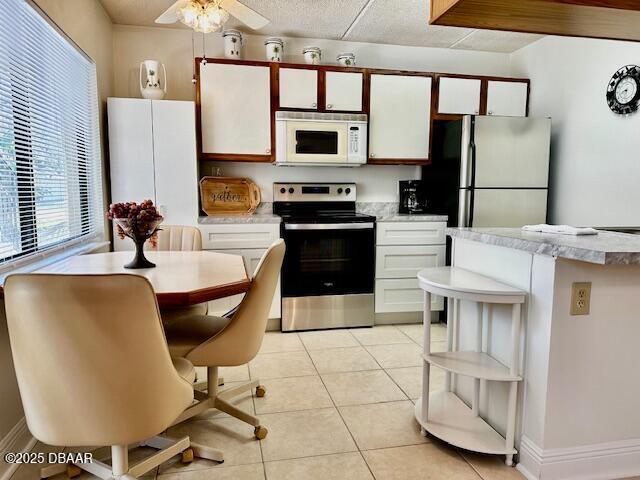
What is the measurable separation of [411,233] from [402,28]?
1.75 meters

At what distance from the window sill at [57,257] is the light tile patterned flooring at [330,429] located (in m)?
Answer: 0.78

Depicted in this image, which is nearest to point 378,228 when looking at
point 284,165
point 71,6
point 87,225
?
point 284,165

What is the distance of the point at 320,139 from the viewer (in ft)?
11.8

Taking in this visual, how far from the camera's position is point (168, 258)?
2.27 meters

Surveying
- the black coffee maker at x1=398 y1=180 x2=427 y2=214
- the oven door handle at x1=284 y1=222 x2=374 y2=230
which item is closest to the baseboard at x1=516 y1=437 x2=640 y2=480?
the oven door handle at x1=284 y1=222 x2=374 y2=230

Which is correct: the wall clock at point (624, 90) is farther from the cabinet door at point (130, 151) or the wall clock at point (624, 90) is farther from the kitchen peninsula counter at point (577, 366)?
the cabinet door at point (130, 151)

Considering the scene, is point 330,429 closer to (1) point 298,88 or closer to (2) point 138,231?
(2) point 138,231

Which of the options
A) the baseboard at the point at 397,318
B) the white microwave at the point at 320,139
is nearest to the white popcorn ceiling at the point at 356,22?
the white microwave at the point at 320,139

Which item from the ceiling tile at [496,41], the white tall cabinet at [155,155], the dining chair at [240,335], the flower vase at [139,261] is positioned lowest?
the dining chair at [240,335]

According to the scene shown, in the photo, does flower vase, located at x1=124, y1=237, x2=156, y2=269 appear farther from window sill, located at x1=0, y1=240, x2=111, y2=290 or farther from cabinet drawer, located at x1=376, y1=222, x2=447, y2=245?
cabinet drawer, located at x1=376, y1=222, x2=447, y2=245

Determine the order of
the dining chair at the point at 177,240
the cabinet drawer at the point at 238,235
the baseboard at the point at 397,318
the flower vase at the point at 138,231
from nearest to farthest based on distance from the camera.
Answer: the flower vase at the point at 138,231 → the dining chair at the point at 177,240 → the cabinet drawer at the point at 238,235 → the baseboard at the point at 397,318

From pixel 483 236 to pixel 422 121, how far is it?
2110 mm

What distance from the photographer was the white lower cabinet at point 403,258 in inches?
144

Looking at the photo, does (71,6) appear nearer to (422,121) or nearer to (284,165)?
(284,165)
